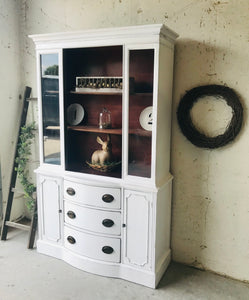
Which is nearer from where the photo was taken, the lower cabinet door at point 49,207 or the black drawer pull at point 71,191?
the black drawer pull at point 71,191

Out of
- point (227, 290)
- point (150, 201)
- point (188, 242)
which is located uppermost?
point (150, 201)

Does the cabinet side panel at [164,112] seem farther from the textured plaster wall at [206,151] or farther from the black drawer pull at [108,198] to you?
the black drawer pull at [108,198]

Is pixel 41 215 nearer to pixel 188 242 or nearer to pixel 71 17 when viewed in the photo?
pixel 188 242

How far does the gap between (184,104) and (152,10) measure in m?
0.88

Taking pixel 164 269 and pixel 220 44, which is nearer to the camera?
pixel 220 44

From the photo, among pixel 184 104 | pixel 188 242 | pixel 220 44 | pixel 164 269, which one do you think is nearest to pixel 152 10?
pixel 220 44

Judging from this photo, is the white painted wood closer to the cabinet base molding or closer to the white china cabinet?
the white china cabinet

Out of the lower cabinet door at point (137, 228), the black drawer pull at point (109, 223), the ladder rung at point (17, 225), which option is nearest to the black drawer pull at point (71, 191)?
the black drawer pull at point (109, 223)

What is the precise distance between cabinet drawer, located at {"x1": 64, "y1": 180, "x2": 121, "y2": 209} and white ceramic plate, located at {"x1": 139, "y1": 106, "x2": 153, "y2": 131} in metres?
0.58

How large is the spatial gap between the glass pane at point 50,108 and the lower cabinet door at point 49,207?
0.21 metres

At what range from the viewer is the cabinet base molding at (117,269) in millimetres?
2695

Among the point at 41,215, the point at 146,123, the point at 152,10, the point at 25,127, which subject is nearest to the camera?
the point at 146,123

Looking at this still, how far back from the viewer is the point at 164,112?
264 centimetres

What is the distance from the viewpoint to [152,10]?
282cm
